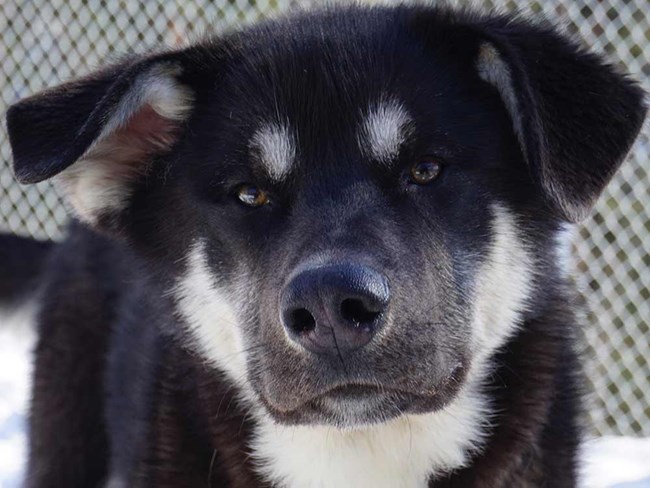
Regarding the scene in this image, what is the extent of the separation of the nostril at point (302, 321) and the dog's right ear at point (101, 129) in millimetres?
578

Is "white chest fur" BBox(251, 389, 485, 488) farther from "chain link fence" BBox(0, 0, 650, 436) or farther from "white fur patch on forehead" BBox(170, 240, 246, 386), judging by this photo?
"chain link fence" BBox(0, 0, 650, 436)

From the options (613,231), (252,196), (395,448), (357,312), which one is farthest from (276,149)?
(613,231)

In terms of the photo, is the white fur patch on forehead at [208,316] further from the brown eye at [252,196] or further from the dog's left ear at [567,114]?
the dog's left ear at [567,114]

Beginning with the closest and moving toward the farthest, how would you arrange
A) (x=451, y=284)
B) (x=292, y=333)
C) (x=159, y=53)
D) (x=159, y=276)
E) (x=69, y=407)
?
(x=292, y=333)
(x=451, y=284)
(x=159, y=53)
(x=159, y=276)
(x=69, y=407)

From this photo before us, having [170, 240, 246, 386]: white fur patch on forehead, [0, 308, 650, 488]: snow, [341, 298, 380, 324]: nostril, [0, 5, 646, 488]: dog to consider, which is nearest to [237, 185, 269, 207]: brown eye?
[0, 5, 646, 488]: dog

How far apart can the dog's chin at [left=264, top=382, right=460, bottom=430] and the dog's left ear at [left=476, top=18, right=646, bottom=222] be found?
1.68 feet

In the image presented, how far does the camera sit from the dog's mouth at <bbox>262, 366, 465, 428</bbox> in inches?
87.0

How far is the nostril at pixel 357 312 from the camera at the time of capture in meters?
2.05

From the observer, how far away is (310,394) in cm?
221

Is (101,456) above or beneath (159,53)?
beneath

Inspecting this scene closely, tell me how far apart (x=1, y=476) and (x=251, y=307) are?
2058 millimetres

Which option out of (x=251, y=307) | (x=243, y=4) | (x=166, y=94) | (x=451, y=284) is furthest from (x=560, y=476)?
(x=243, y=4)

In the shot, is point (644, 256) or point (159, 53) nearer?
point (159, 53)

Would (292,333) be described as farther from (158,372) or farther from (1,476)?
(1,476)
